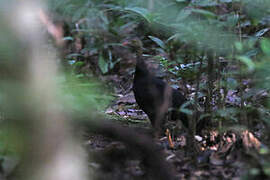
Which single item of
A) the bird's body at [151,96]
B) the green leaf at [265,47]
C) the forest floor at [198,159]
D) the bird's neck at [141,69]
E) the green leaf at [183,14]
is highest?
the green leaf at [183,14]

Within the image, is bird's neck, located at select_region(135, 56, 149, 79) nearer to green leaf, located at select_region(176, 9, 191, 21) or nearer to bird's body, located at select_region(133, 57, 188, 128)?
bird's body, located at select_region(133, 57, 188, 128)

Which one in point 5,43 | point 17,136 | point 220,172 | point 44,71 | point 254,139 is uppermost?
point 5,43

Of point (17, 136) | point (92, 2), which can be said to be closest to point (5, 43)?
point (17, 136)

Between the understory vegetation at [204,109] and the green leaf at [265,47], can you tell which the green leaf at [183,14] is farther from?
the green leaf at [265,47]

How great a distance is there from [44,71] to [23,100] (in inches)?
8.7

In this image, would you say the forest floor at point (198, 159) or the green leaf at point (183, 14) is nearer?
the forest floor at point (198, 159)

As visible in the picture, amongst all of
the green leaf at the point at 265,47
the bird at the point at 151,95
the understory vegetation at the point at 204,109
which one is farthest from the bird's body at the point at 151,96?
the green leaf at the point at 265,47

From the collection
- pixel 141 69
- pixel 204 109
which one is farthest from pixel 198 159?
pixel 141 69

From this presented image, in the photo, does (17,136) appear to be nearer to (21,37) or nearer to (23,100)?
(23,100)

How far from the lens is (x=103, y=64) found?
803 cm

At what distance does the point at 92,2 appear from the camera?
Answer: 8.82 meters

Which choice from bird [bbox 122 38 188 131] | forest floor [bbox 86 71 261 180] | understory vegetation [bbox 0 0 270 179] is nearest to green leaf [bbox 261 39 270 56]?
understory vegetation [bbox 0 0 270 179]

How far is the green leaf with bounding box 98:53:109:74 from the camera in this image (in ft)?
25.8

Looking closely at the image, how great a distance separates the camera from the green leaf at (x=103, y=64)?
7.86 metres
